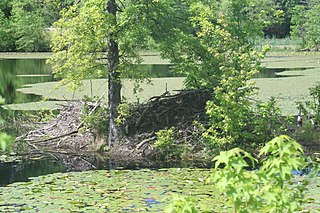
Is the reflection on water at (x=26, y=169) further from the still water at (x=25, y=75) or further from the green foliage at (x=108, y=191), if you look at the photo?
the still water at (x=25, y=75)

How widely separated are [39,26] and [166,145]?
36.9 m

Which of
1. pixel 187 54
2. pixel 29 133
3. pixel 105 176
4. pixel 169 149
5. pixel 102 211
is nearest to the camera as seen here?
pixel 102 211

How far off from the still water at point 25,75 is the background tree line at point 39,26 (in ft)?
33.4

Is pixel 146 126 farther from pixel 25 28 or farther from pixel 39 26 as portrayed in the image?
pixel 25 28

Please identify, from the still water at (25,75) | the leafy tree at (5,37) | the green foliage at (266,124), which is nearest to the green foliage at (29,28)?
the leafy tree at (5,37)

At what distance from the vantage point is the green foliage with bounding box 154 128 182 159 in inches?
391

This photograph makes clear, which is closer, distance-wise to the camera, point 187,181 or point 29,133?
point 187,181

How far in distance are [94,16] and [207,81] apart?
238 cm

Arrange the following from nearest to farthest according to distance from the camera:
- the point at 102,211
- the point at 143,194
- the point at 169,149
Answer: the point at 102,211 < the point at 143,194 < the point at 169,149

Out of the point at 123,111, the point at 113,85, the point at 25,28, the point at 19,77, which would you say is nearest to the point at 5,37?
the point at 25,28

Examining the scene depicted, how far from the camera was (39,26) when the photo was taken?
4509 cm

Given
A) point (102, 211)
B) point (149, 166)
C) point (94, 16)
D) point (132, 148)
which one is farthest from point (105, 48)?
point (102, 211)

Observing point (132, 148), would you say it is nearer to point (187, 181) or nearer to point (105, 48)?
point (105, 48)

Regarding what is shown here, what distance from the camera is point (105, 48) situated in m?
10.7
